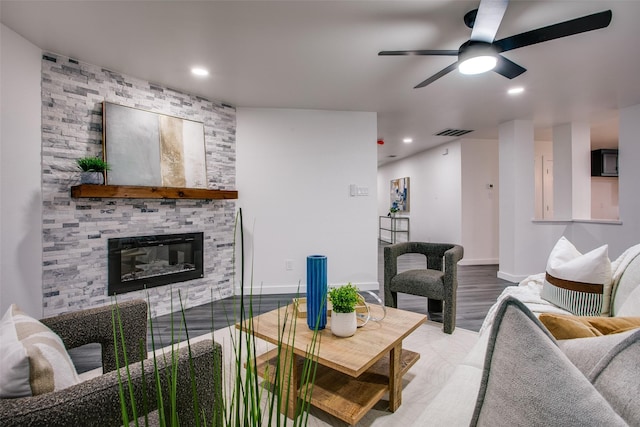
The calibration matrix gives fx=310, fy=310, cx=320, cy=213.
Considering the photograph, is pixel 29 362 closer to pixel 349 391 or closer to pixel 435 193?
pixel 349 391

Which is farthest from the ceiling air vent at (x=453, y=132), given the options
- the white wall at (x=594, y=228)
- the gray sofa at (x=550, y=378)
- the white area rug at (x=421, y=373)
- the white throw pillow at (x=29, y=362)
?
the white throw pillow at (x=29, y=362)

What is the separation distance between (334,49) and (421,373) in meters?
2.50

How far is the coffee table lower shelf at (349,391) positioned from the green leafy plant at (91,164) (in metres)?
2.13

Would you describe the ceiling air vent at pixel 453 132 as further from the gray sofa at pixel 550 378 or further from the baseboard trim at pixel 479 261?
the gray sofa at pixel 550 378

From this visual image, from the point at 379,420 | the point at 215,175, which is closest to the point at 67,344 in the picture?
the point at 379,420

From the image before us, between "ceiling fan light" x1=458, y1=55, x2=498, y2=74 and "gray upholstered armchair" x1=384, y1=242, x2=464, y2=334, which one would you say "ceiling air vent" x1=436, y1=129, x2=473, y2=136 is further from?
"ceiling fan light" x1=458, y1=55, x2=498, y2=74

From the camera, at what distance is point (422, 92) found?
343 cm

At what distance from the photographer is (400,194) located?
333 inches

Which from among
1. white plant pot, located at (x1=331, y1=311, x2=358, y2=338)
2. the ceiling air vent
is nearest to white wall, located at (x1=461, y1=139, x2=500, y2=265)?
the ceiling air vent

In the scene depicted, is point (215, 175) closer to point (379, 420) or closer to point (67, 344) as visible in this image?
point (67, 344)

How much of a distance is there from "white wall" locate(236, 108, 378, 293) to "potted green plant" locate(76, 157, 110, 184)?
5.14 feet

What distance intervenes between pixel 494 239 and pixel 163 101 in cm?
587

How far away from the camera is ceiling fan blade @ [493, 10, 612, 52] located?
1608 millimetres

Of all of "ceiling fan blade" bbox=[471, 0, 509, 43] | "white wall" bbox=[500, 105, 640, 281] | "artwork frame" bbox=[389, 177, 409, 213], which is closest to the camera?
"ceiling fan blade" bbox=[471, 0, 509, 43]
